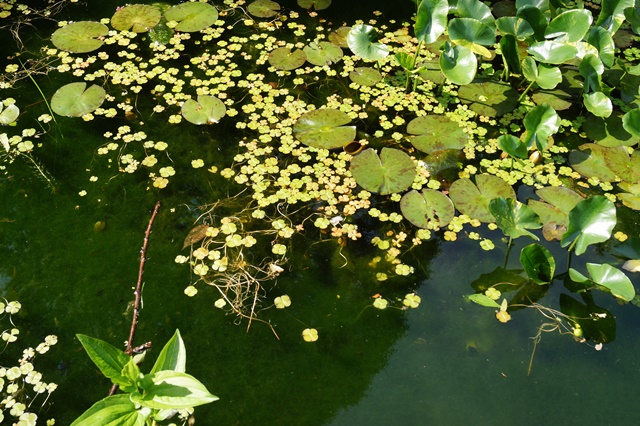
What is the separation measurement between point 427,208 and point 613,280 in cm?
88

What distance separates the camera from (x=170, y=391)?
5.57 feet

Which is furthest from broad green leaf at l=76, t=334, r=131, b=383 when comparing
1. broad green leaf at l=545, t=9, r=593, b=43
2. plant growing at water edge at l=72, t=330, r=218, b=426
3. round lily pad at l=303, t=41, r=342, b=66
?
broad green leaf at l=545, t=9, r=593, b=43

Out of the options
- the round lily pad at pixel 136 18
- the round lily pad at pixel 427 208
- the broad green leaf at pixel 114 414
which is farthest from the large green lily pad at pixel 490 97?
the broad green leaf at pixel 114 414

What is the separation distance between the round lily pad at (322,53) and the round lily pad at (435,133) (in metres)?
0.76

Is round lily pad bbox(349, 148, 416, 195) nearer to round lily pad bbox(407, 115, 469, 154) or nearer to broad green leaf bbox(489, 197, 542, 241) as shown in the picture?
round lily pad bbox(407, 115, 469, 154)

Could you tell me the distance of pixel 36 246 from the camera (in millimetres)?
2682

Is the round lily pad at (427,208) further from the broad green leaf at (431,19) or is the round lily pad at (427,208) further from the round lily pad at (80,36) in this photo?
the round lily pad at (80,36)

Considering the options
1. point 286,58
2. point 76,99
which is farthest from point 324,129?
point 76,99

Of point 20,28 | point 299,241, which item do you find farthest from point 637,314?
point 20,28

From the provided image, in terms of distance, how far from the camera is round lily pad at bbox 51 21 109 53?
12.2 ft

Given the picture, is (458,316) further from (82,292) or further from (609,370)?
(82,292)

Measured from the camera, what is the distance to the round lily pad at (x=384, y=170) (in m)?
2.96

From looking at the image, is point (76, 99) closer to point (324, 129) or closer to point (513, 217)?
point (324, 129)

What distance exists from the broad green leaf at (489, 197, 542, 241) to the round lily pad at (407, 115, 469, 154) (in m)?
0.61
